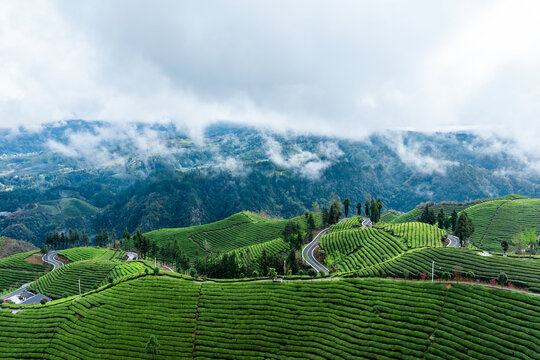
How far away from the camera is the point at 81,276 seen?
138 meters

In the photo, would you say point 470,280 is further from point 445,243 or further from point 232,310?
point 445,243

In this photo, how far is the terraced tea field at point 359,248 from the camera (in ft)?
384

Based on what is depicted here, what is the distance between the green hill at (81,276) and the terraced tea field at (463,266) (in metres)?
93.5

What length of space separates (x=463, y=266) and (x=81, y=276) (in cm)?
14650

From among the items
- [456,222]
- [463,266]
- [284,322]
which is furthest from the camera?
[456,222]

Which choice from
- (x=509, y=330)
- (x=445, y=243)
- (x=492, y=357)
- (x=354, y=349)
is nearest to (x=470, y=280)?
(x=509, y=330)

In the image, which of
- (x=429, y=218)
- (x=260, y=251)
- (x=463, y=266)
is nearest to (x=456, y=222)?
(x=429, y=218)

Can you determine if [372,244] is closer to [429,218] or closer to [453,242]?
[453,242]

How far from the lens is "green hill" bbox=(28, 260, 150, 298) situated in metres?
129

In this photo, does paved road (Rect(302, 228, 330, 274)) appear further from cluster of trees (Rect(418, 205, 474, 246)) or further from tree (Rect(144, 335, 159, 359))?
tree (Rect(144, 335, 159, 359))

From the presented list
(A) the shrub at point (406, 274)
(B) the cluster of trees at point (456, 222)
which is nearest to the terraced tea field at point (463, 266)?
(A) the shrub at point (406, 274)

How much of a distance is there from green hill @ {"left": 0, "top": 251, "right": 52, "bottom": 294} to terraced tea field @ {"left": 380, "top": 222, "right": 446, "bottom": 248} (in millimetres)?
186671

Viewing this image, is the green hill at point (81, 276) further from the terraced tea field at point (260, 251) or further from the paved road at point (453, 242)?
the paved road at point (453, 242)

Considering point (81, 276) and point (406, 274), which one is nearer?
point (406, 274)
